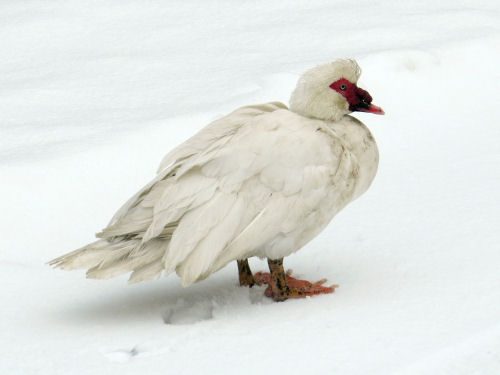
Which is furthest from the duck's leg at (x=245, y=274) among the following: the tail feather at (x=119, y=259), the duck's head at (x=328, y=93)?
the duck's head at (x=328, y=93)

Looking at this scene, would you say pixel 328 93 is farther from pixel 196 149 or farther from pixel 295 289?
pixel 295 289

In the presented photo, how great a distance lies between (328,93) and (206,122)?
1.77 meters

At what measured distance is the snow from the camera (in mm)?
3271

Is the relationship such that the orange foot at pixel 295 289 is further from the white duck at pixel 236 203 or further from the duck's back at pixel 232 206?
the duck's back at pixel 232 206

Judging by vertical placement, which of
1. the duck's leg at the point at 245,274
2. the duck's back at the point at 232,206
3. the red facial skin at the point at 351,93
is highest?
the red facial skin at the point at 351,93

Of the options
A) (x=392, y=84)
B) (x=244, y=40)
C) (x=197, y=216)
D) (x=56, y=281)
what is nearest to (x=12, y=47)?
(x=244, y=40)

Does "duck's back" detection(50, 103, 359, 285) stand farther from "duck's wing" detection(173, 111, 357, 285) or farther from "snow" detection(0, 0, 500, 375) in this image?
"snow" detection(0, 0, 500, 375)

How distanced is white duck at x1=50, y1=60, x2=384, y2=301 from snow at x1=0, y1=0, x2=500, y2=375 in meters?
0.24

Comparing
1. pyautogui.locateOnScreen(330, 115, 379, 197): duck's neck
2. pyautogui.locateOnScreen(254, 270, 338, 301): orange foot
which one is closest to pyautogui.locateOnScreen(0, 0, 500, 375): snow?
pyautogui.locateOnScreen(254, 270, 338, 301): orange foot

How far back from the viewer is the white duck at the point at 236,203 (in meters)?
3.50

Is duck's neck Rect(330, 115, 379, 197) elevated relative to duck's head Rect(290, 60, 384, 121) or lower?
lower

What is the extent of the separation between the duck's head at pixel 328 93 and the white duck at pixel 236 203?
0.23 feet

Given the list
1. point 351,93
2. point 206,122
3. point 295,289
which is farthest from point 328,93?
point 206,122

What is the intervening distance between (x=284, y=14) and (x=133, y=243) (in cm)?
456
